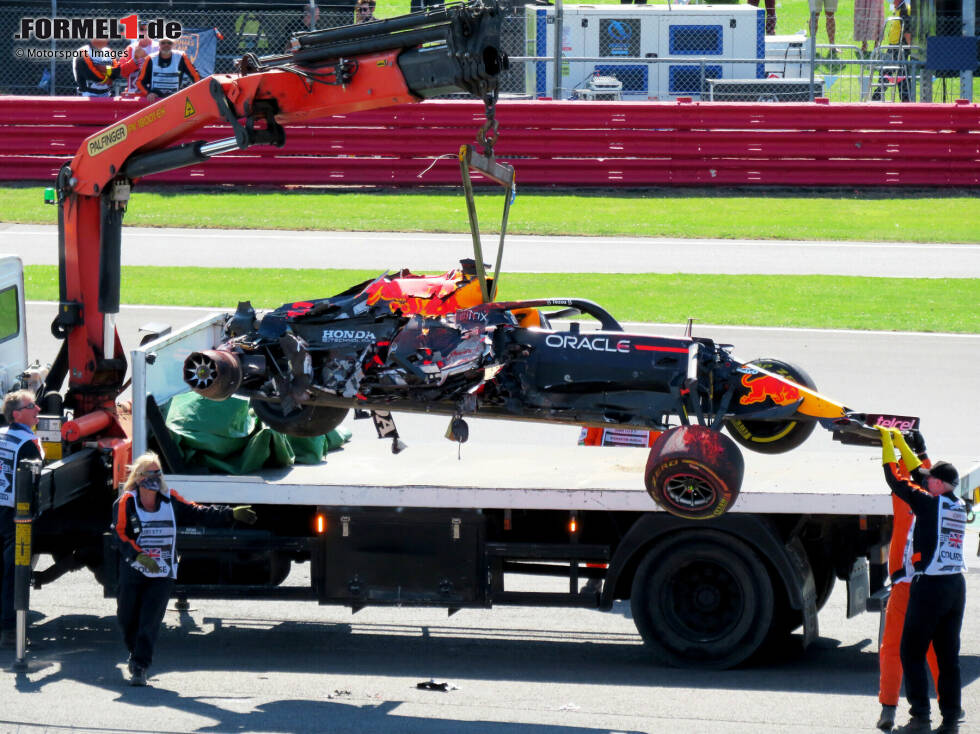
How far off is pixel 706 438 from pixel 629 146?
18835 mm

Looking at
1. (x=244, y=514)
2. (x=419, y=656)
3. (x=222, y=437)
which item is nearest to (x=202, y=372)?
(x=222, y=437)

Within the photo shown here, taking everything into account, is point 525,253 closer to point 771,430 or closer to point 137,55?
point 137,55

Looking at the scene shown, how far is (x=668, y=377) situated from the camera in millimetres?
9141

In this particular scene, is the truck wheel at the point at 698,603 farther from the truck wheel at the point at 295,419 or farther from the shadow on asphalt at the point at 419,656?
the truck wheel at the point at 295,419

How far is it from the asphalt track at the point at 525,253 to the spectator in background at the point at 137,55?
368 centimetres

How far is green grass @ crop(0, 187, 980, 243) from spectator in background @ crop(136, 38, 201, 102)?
74.2 inches

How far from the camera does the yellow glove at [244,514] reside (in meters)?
8.98

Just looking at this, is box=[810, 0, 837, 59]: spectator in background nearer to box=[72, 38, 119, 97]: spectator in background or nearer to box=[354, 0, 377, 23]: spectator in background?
box=[354, 0, 377, 23]: spectator in background

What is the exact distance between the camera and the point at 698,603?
9047mm

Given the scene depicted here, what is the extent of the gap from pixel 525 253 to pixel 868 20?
67.3 ft

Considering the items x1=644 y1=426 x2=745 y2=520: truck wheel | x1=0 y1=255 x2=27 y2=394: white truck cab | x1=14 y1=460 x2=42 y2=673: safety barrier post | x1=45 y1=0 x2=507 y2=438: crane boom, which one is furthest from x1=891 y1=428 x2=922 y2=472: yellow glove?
x1=0 y1=255 x2=27 y2=394: white truck cab

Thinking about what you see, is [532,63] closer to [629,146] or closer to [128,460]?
[629,146]

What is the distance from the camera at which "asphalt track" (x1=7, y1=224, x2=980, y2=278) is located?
888 inches

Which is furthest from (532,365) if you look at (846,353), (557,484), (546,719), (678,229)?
(678,229)
